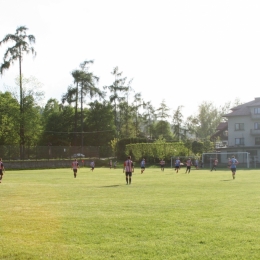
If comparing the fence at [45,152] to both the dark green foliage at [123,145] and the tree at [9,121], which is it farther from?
the tree at [9,121]

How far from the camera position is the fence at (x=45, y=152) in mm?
64375

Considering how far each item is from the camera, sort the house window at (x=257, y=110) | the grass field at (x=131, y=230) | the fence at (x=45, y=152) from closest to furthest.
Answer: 1. the grass field at (x=131, y=230)
2. the fence at (x=45, y=152)
3. the house window at (x=257, y=110)

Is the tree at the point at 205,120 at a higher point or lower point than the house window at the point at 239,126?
higher

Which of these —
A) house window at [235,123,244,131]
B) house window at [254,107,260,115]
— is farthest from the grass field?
house window at [235,123,244,131]

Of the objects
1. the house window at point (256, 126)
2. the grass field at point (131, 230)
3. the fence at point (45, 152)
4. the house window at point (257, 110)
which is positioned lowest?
the grass field at point (131, 230)

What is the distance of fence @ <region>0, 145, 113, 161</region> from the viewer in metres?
64.4

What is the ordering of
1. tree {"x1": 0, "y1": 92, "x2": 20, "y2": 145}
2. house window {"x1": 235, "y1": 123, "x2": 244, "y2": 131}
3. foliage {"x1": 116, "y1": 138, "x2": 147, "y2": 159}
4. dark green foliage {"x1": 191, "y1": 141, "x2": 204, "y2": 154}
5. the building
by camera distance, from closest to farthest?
tree {"x1": 0, "y1": 92, "x2": 20, "y2": 145} → dark green foliage {"x1": 191, "y1": 141, "x2": 204, "y2": 154} → foliage {"x1": 116, "y1": 138, "x2": 147, "y2": 159} → the building → house window {"x1": 235, "y1": 123, "x2": 244, "y2": 131}

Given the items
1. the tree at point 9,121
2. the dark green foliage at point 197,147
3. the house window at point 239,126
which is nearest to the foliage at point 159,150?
the dark green foliage at point 197,147

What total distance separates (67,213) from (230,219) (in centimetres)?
517

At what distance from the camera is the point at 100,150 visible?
7869 centimetres

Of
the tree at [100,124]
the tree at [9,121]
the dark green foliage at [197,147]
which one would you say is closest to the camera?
the tree at [9,121]

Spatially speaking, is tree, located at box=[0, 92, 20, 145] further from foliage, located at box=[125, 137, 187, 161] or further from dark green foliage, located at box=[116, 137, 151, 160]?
foliage, located at box=[125, 137, 187, 161]

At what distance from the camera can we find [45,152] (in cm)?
6788

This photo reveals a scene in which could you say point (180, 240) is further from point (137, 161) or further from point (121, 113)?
point (121, 113)
